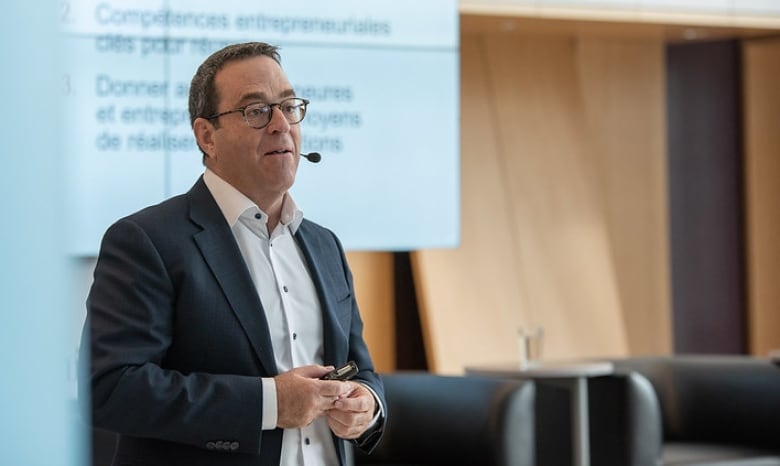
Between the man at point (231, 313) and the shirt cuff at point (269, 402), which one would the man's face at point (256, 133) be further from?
A: the shirt cuff at point (269, 402)

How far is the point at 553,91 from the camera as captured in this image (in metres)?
7.94

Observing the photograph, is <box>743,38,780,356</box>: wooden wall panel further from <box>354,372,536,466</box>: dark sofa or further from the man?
the man

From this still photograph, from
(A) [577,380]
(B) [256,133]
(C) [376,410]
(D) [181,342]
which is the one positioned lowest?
(A) [577,380]

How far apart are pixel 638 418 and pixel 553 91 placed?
3201 millimetres

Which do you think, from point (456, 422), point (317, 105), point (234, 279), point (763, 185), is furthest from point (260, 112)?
point (763, 185)

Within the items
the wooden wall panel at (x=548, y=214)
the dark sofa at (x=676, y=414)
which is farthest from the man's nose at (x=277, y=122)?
the wooden wall panel at (x=548, y=214)

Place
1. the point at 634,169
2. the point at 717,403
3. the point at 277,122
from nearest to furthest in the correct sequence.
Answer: the point at 277,122
the point at 717,403
the point at 634,169

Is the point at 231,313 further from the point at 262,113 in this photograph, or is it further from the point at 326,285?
the point at 262,113

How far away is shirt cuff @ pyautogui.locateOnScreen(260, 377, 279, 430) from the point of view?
1995 millimetres

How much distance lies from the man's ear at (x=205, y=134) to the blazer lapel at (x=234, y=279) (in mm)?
127

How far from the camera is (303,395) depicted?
1.99 metres

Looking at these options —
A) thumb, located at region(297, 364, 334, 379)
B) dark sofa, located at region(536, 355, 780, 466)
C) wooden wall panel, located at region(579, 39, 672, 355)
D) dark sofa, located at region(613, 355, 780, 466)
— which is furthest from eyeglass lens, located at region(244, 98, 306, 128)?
wooden wall panel, located at region(579, 39, 672, 355)

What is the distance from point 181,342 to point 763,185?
6.99m

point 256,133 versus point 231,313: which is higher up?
point 256,133
